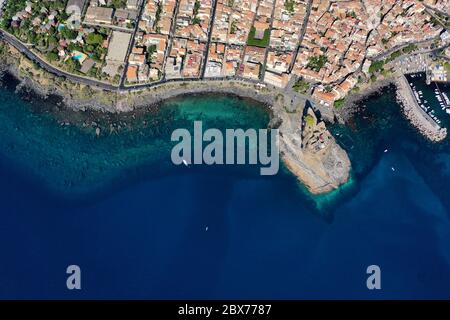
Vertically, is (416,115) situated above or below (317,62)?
below

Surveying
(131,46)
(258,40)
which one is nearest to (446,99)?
(258,40)

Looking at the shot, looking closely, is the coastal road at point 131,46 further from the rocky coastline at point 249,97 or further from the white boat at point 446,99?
the white boat at point 446,99

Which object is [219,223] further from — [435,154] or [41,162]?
[435,154]

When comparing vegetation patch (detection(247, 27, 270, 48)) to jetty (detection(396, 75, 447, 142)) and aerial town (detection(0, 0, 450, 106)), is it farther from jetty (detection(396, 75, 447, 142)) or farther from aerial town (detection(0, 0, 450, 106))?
jetty (detection(396, 75, 447, 142))

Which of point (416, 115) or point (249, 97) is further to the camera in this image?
point (416, 115)

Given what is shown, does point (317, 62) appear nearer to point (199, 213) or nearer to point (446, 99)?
point (446, 99)

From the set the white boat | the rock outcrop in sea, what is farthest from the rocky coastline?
the white boat

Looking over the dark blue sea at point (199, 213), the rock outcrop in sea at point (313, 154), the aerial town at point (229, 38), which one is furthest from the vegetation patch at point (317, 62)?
the dark blue sea at point (199, 213)
